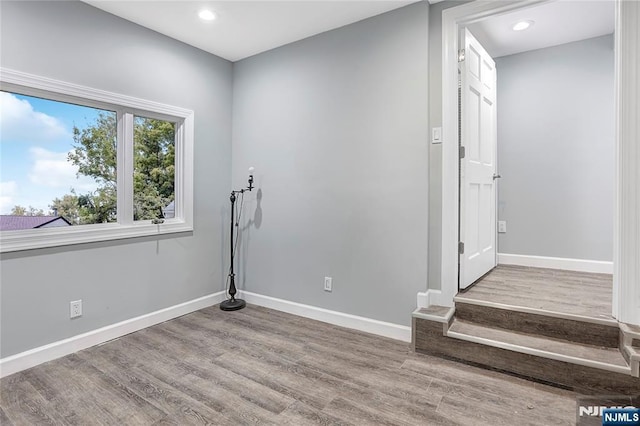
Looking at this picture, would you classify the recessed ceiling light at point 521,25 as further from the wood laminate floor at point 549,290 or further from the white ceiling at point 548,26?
the wood laminate floor at point 549,290

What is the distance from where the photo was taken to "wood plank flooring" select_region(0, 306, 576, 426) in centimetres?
175

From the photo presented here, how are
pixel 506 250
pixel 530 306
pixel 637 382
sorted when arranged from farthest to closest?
pixel 506 250 → pixel 530 306 → pixel 637 382

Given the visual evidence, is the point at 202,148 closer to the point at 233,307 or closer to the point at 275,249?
the point at 275,249

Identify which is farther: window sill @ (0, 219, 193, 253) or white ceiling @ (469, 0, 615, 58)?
white ceiling @ (469, 0, 615, 58)

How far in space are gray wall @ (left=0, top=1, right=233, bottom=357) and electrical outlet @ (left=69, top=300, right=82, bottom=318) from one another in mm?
37

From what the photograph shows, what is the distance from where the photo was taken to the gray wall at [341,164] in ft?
8.64

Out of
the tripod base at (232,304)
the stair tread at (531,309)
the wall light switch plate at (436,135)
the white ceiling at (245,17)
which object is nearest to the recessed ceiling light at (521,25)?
the white ceiling at (245,17)

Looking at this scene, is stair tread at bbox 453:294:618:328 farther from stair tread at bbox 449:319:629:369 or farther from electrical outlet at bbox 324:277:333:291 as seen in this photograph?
electrical outlet at bbox 324:277:333:291

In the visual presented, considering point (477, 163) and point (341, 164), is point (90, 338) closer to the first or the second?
point (341, 164)

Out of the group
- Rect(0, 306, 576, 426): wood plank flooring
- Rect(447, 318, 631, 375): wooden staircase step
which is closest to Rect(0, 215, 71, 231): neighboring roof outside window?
Rect(0, 306, 576, 426): wood plank flooring

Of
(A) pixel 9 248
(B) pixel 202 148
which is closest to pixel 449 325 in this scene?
(B) pixel 202 148

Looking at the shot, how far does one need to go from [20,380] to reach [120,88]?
220 cm

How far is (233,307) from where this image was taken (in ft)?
11.1

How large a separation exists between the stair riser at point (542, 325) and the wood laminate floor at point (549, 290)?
9 cm
